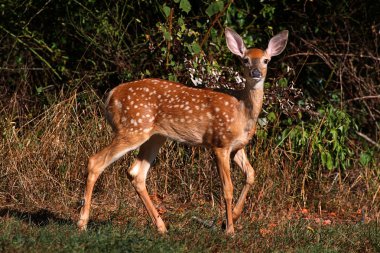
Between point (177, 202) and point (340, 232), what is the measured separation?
7.28ft

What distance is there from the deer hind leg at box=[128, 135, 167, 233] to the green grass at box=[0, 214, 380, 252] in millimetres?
215

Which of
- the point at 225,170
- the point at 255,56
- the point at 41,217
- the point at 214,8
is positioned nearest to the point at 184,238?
the point at 225,170

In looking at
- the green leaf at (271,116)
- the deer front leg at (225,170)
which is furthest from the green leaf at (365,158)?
the deer front leg at (225,170)

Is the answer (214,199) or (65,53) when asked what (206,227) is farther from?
(65,53)

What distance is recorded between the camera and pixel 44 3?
11141mm

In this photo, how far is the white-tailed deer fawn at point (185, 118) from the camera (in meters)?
7.70

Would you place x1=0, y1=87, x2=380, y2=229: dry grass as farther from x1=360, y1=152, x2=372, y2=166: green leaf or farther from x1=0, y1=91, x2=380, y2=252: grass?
x1=360, y1=152, x2=372, y2=166: green leaf

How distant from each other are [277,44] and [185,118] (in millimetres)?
Result: 1218

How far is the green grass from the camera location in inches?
233

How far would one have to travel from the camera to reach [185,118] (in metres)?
7.82

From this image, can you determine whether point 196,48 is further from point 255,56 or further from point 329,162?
point 329,162

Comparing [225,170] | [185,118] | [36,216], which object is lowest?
[36,216]

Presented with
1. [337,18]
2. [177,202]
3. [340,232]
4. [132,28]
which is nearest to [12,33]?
[132,28]

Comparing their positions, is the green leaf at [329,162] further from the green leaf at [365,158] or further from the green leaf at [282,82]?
the green leaf at [282,82]
